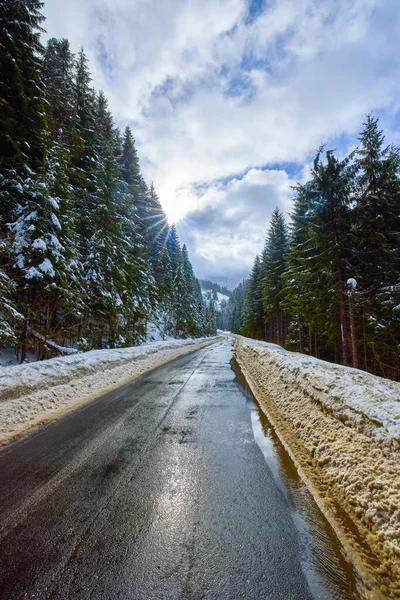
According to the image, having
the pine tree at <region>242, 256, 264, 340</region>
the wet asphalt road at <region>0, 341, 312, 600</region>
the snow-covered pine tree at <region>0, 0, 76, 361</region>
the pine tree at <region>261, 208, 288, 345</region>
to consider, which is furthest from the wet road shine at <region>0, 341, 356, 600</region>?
the pine tree at <region>242, 256, 264, 340</region>

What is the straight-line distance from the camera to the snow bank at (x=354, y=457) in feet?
7.18

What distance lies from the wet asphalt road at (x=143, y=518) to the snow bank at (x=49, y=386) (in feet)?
2.45

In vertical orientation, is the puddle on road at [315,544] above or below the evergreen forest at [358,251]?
below

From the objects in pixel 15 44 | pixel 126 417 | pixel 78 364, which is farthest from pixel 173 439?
pixel 15 44

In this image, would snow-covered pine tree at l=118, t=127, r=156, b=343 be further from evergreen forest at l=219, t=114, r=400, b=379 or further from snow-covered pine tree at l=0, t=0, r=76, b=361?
evergreen forest at l=219, t=114, r=400, b=379

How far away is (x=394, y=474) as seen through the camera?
8.82ft

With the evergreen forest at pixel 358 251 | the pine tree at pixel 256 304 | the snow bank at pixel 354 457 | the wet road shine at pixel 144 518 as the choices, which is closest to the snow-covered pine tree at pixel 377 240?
the evergreen forest at pixel 358 251

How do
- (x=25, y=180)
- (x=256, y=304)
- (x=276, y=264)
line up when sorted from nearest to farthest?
(x=25, y=180), (x=276, y=264), (x=256, y=304)

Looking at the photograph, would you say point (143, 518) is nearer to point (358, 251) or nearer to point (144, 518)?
point (144, 518)

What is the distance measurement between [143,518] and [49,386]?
206 inches

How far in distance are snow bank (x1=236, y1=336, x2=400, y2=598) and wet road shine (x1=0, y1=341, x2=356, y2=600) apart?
0.56 meters

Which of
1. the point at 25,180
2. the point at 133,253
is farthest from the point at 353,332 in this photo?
the point at 133,253

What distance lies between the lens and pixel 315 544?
2219 mm

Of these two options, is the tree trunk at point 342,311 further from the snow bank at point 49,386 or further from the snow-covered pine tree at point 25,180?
the snow-covered pine tree at point 25,180
